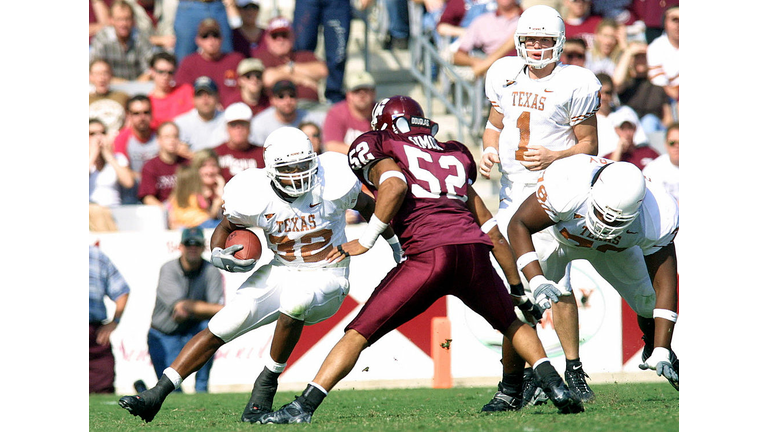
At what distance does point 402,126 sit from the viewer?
5660 millimetres

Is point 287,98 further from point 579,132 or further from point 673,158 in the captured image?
point 579,132

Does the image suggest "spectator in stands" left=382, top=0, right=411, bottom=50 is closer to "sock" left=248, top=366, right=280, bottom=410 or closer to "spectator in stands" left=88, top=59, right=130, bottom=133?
"spectator in stands" left=88, top=59, right=130, bottom=133

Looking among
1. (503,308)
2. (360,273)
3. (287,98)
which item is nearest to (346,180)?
(503,308)

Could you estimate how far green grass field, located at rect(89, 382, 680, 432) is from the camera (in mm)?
4883

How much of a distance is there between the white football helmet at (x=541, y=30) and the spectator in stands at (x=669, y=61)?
510cm

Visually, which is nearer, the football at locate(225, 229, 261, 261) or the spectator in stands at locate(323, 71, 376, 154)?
the football at locate(225, 229, 261, 261)

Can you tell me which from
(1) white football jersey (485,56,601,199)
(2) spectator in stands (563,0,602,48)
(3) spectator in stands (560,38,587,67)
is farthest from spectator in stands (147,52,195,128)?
(1) white football jersey (485,56,601,199)

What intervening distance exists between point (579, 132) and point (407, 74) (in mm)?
6052

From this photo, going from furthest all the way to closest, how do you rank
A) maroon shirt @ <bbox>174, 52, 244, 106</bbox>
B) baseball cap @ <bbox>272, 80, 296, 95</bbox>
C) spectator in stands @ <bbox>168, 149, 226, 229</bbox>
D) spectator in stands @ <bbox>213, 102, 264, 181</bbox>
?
maroon shirt @ <bbox>174, 52, 244, 106</bbox> → baseball cap @ <bbox>272, 80, 296, 95</bbox> → spectator in stands @ <bbox>213, 102, 264, 181</bbox> → spectator in stands @ <bbox>168, 149, 226, 229</bbox>

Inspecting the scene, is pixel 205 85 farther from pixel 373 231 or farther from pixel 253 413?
pixel 373 231

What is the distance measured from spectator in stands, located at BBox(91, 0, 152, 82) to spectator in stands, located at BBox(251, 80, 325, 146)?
1.88m

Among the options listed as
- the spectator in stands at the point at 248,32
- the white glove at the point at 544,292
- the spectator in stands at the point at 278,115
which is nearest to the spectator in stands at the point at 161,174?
the spectator in stands at the point at 278,115

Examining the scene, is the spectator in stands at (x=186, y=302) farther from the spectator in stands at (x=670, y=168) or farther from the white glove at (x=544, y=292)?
the spectator in stands at (x=670, y=168)

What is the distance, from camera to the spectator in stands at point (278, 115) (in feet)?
33.5
